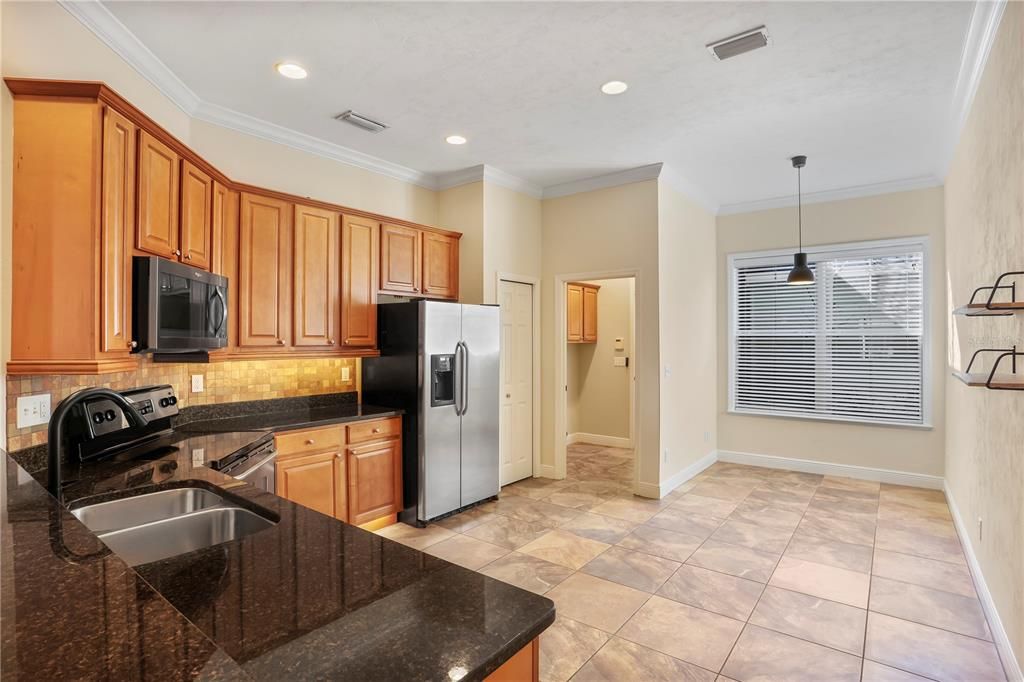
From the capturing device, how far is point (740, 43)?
109 inches

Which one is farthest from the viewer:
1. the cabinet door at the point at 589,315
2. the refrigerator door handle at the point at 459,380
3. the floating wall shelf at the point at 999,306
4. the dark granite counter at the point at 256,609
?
the cabinet door at the point at 589,315

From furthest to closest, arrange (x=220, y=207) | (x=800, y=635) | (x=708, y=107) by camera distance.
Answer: (x=708, y=107)
(x=220, y=207)
(x=800, y=635)

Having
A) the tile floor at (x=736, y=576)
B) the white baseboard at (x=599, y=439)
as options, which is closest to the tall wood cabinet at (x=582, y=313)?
the white baseboard at (x=599, y=439)

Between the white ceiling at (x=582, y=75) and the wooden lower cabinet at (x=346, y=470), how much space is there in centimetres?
219

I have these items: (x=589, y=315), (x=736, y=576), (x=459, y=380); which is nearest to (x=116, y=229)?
(x=459, y=380)

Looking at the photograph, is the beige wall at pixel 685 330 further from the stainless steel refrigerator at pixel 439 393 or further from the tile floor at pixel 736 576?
the stainless steel refrigerator at pixel 439 393

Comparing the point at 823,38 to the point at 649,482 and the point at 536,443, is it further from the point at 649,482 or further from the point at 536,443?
the point at 536,443

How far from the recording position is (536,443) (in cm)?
543

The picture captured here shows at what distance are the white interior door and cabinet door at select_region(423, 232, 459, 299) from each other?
18.4 inches

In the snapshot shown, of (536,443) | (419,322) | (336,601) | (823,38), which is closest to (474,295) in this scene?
(419,322)

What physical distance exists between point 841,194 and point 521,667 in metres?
5.96

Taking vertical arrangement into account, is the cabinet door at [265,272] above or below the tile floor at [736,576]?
above

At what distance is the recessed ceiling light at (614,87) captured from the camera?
3221 millimetres

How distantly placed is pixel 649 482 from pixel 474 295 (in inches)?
92.0
